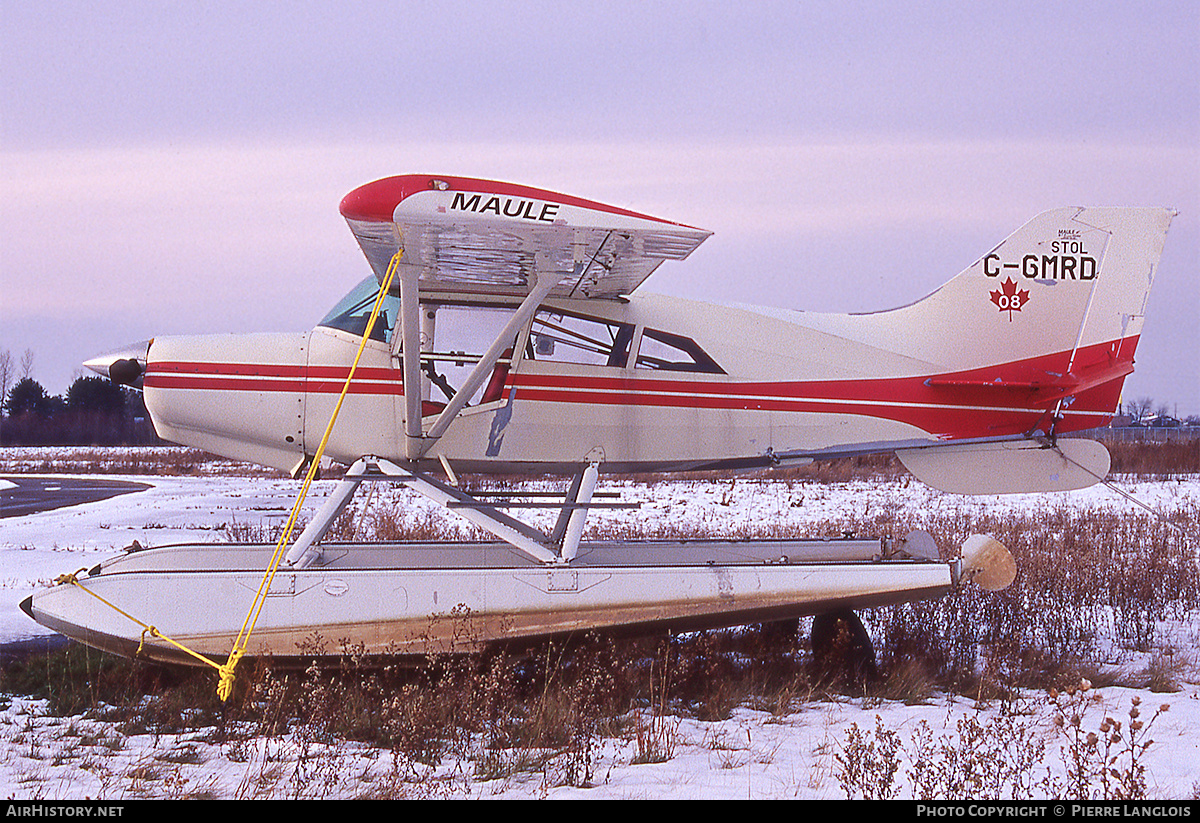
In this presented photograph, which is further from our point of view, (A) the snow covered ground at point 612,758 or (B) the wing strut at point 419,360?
(B) the wing strut at point 419,360

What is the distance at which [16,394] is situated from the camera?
6162 centimetres

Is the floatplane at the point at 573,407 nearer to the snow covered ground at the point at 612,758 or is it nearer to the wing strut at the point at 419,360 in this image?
the wing strut at the point at 419,360

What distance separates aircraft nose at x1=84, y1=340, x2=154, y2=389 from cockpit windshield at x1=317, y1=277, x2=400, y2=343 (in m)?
1.34

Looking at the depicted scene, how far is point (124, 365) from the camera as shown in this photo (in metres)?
6.20

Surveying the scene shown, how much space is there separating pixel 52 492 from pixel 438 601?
17.9 meters

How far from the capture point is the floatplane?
537 centimetres

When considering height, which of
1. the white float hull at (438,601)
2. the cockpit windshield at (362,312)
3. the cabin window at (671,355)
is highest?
the cockpit windshield at (362,312)

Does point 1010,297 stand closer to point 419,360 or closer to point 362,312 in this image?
point 419,360

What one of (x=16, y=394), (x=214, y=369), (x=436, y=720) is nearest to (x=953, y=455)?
(x=436, y=720)

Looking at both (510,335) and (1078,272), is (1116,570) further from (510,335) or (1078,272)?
(510,335)

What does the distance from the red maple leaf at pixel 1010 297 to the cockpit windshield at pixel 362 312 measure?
4918 millimetres

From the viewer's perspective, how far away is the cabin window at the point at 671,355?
646 centimetres

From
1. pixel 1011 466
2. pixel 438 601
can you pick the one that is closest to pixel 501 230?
pixel 438 601

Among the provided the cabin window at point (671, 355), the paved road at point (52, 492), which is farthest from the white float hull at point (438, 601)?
the paved road at point (52, 492)
